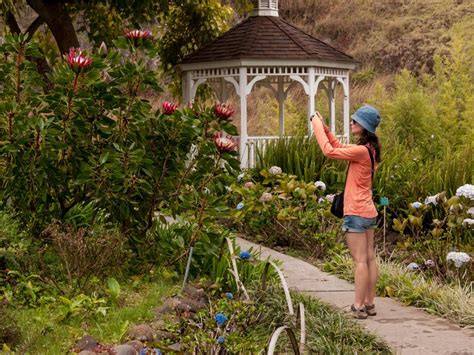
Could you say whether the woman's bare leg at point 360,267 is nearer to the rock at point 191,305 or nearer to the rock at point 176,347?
the rock at point 191,305

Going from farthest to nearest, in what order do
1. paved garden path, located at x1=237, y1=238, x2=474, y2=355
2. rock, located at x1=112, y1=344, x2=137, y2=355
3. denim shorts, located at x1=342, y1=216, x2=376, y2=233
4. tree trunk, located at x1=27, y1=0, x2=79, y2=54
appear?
tree trunk, located at x1=27, y1=0, x2=79, y2=54, denim shorts, located at x1=342, y1=216, x2=376, y2=233, paved garden path, located at x1=237, y1=238, x2=474, y2=355, rock, located at x1=112, y1=344, x2=137, y2=355

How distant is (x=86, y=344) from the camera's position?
4418 mm

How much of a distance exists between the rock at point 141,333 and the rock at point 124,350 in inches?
9.8

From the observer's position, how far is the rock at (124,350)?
426 centimetres

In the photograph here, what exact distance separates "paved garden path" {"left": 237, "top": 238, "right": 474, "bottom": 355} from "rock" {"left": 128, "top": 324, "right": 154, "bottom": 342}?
4.67ft

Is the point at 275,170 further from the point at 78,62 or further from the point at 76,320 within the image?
the point at 76,320

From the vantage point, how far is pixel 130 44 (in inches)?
A: 241

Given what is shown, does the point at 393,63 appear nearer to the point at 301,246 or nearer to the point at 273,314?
the point at 301,246

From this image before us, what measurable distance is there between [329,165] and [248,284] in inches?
180

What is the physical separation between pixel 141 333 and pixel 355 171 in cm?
198

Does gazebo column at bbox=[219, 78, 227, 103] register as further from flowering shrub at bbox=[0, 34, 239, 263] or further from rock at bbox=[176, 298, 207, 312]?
rock at bbox=[176, 298, 207, 312]

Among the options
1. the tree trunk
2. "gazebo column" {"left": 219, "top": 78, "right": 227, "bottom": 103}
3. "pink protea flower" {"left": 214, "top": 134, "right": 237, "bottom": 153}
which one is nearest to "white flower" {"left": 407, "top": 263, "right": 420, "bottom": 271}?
"pink protea flower" {"left": 214, "top": 134, "right": 237, "bottom": 153}

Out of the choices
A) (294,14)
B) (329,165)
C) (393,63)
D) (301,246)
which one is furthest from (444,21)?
(301,246)

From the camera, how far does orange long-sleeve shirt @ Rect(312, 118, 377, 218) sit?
18.5 feet
